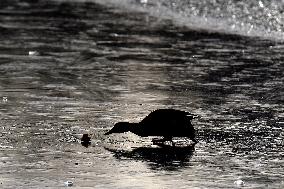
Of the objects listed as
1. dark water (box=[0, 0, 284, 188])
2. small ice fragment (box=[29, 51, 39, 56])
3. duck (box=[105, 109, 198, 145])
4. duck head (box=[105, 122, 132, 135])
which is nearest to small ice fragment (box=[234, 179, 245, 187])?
dark water (box=[0, 0, 284, 188])

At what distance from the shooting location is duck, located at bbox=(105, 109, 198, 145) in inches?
297

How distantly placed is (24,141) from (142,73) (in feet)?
13.4

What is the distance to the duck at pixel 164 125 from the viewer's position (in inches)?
297

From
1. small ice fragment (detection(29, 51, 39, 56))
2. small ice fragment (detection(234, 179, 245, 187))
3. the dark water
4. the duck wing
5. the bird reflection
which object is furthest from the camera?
small ice fragment (detection(29, 51, 39, 56))

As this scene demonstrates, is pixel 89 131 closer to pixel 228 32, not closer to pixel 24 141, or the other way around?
pixel 24 141

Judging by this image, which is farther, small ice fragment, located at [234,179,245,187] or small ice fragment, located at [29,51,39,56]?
small ice fragment, located at [29,51,39,56]

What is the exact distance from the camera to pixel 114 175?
664 cm

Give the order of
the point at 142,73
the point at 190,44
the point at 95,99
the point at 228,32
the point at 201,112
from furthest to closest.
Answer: the point at 228,32 → the point at 190,44 → the point at 142,73 → the point at 95,99 → the point at 201,112

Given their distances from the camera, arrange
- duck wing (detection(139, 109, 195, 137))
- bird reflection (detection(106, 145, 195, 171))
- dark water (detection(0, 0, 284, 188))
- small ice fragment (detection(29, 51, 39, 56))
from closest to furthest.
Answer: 1. dark water (detection(0, 0, 284, 188))
2. bird reflection (detection(106, 145, 195, 171))
3. duck wing (detection(139, 109, 195, 137))
4. small ice fragment (detection(29, 51, 39, 56))

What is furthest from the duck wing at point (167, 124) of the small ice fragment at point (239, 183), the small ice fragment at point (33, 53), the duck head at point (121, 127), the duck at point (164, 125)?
the small ice fragment at point (33, 53)

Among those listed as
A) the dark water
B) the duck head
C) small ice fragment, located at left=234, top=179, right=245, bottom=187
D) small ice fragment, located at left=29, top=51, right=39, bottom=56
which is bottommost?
small ice fragment, located at left=29, top=51, right=39, bottom=56

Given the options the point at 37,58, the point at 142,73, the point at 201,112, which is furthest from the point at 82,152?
the point at 37,58

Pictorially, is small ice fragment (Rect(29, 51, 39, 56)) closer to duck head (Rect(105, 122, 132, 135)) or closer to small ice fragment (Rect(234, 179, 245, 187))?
duck head (Rect(105, 122, 132, 135))

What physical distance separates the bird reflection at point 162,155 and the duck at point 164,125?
115 millimetres
